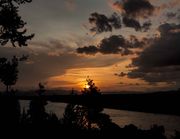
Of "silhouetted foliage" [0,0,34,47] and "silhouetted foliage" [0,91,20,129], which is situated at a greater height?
"silhouetted foliage" [0,0,34,47]

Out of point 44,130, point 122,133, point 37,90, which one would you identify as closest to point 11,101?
point 44,130

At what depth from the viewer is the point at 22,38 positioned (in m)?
25.1

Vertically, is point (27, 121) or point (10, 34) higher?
point (10, 34)

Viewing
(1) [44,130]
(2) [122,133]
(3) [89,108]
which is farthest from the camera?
(3) [89,108]

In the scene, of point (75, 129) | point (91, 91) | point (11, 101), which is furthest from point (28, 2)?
point (91, 91)

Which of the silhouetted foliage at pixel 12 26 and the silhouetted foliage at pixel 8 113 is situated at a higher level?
the silhouetted foliage at pixel 12 26

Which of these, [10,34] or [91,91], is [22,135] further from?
[91,91]

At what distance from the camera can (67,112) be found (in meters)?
26.2

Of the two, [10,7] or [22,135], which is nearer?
[22,135]

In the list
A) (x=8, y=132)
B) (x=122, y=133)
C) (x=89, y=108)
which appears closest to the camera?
(x=8, y=132)

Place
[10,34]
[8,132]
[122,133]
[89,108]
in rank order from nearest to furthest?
1. [8,132]
2. [122,133]
3. [10,34]
4. [89,108]

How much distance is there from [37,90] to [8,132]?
49.8 m

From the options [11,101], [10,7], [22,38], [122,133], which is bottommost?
[122,133]

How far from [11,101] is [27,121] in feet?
5.47
